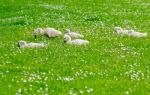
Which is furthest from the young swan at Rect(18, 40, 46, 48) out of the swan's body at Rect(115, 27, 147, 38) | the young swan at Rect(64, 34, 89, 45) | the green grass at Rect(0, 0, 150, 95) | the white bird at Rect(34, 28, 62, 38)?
the swan's body at Rect(115, 27, 147, 38)

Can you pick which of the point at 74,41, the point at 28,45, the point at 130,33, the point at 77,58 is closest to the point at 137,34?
the point at 130,33

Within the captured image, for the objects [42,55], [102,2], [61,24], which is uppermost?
[42,55]

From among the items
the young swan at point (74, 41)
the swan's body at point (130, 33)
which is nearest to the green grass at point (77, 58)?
the young swan at point (74, 41)

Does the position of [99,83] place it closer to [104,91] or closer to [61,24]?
[104,91]

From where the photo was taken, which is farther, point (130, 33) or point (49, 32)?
point (130, 33)

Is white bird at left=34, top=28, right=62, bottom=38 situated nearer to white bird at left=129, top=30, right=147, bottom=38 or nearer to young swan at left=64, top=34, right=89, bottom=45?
young swan at left=64, top=34, right=89, bottom=45

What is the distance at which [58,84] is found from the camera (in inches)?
762

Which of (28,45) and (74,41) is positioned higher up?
(28,45)

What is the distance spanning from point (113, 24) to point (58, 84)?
20313 mm

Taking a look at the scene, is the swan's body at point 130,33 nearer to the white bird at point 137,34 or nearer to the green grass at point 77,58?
the white bird at point 137,34

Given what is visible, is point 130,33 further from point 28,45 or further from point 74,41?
point 28,45

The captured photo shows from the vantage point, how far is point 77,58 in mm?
24953

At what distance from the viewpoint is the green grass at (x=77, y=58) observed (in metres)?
19.2

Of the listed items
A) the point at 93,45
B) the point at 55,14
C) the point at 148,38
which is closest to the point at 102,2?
the point at 55,14
